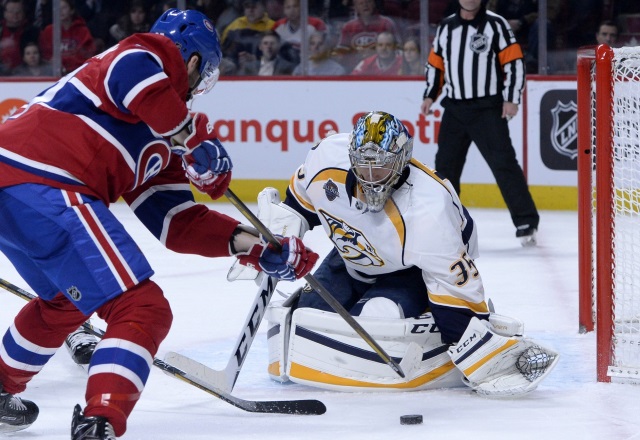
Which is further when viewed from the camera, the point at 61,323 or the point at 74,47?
the point at 74,47

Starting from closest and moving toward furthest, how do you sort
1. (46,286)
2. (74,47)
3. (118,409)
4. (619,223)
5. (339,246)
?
1. (118,409)
2. (46,286)
3. (339,246)
4. (619,223)
5. (74,47)

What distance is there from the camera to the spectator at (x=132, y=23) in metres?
7.64

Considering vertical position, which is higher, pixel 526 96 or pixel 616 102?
pixel 616 102

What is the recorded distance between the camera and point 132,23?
7.68 metres

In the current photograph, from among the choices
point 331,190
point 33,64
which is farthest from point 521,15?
point 331,190

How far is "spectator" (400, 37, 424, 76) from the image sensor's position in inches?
281

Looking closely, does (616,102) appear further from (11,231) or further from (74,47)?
(74,47)

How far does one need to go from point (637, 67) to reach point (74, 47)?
16.1ft

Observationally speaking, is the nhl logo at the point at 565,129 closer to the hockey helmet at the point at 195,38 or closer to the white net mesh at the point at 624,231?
the white net mesh at the point at 624,231

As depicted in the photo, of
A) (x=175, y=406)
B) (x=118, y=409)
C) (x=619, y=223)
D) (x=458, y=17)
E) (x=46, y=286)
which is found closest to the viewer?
(x=118, y=409)

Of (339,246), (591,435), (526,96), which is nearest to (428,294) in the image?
(339,246)

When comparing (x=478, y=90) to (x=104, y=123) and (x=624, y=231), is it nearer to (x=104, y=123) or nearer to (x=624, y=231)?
(x=624, y=231)

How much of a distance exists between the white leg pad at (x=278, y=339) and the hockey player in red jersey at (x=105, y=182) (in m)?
0.67

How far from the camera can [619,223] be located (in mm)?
3609
